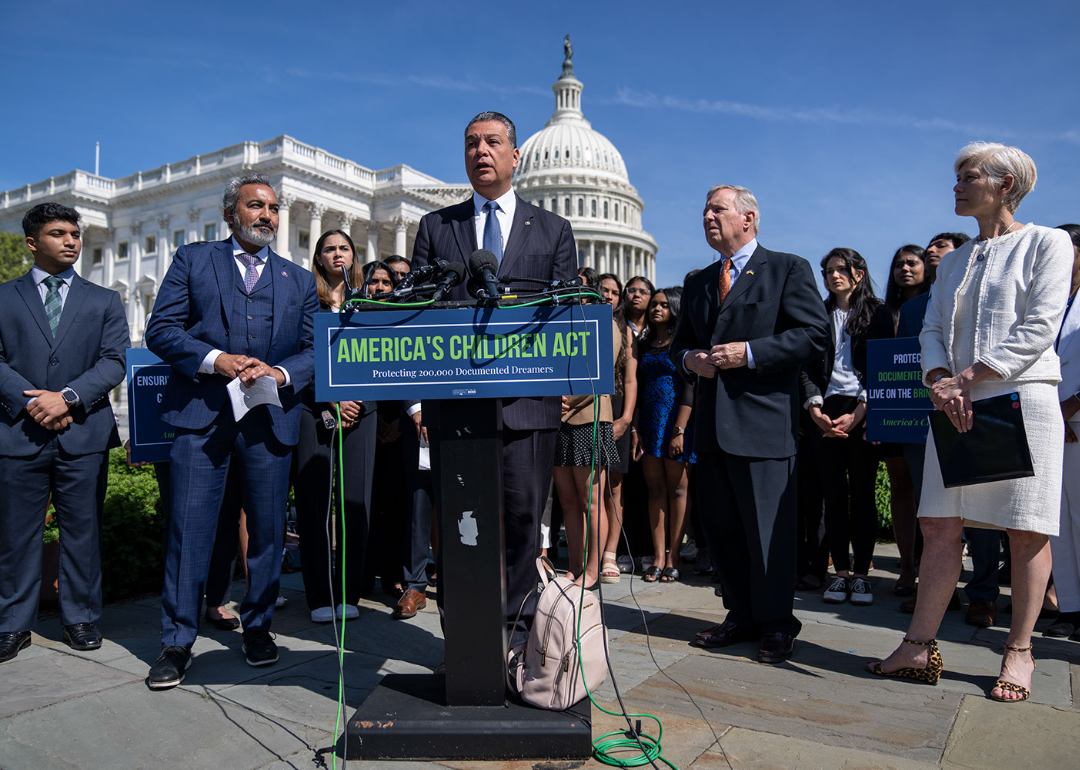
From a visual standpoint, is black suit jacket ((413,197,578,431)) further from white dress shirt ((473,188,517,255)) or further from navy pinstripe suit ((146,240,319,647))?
navy pinstripe suit ((146,240,319,647))

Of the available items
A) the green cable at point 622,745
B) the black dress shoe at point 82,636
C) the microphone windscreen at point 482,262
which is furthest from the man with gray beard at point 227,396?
the green cable at point 622,745

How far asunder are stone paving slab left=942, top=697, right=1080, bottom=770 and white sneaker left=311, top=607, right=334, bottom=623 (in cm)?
314

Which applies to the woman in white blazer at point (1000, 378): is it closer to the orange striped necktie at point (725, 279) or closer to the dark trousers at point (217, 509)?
the orange striped necktie at point (725, 279)

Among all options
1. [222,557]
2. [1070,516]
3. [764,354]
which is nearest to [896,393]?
[1070,516]

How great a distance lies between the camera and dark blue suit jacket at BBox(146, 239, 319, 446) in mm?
3633

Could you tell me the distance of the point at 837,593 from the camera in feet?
16.6

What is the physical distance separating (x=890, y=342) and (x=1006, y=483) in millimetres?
1688

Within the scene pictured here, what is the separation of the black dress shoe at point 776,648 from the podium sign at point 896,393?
1.60 m

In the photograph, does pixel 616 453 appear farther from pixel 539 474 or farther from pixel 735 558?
pixel 539 474

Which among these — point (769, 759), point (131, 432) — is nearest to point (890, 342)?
point (769, 759)

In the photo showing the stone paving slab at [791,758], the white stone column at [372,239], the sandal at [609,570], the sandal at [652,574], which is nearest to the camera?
the stone paving slab at [791,758]

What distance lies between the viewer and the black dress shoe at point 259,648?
3578mm

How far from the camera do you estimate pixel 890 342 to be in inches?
189

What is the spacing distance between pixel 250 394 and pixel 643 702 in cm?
219
